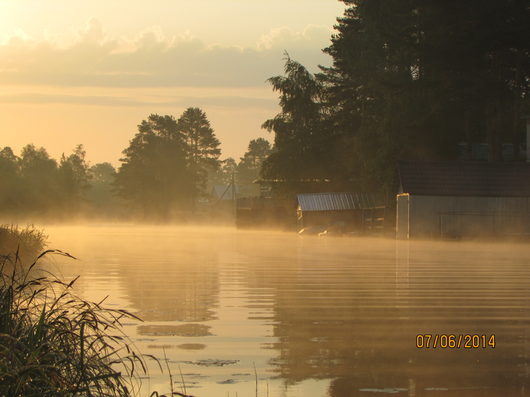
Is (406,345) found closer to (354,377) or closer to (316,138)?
(354,377)

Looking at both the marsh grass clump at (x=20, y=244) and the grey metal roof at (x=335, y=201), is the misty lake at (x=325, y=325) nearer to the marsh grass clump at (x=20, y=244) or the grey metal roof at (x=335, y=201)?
the marsh grass clump at (x=20, y=244)

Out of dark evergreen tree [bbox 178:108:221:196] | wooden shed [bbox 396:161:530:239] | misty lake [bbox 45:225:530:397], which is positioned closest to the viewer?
misty lake [bbox 45:225:530:397]

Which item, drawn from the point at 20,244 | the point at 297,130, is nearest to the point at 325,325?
the point at 20,244

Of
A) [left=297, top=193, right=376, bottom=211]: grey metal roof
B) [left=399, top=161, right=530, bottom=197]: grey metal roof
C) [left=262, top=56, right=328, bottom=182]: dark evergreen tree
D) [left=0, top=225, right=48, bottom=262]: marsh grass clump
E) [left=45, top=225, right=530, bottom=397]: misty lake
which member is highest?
[left=262, top=56, right=328, bottom=182]: dark evergreen tree

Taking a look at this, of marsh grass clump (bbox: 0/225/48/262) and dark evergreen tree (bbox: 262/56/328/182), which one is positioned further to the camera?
dark evergreen tree (bbox: 262/56/328/182)

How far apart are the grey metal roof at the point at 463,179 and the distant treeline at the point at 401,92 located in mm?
3972

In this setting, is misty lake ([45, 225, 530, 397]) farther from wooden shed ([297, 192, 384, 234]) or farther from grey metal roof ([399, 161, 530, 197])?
wooden shed ([297, 192, 384, 234])

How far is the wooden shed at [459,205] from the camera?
187ft

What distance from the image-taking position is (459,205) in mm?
57188

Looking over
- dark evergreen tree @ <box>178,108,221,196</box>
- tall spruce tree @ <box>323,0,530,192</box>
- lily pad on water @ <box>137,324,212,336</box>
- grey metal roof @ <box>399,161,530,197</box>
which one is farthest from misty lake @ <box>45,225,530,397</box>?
dark evergreen tree @ <box>178,108,221,196</box>

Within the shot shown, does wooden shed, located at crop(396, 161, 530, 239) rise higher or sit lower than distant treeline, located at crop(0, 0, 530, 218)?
lower

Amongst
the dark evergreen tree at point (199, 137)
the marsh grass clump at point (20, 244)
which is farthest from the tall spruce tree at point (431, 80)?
the dark evergreen tree at point (199, 137)
